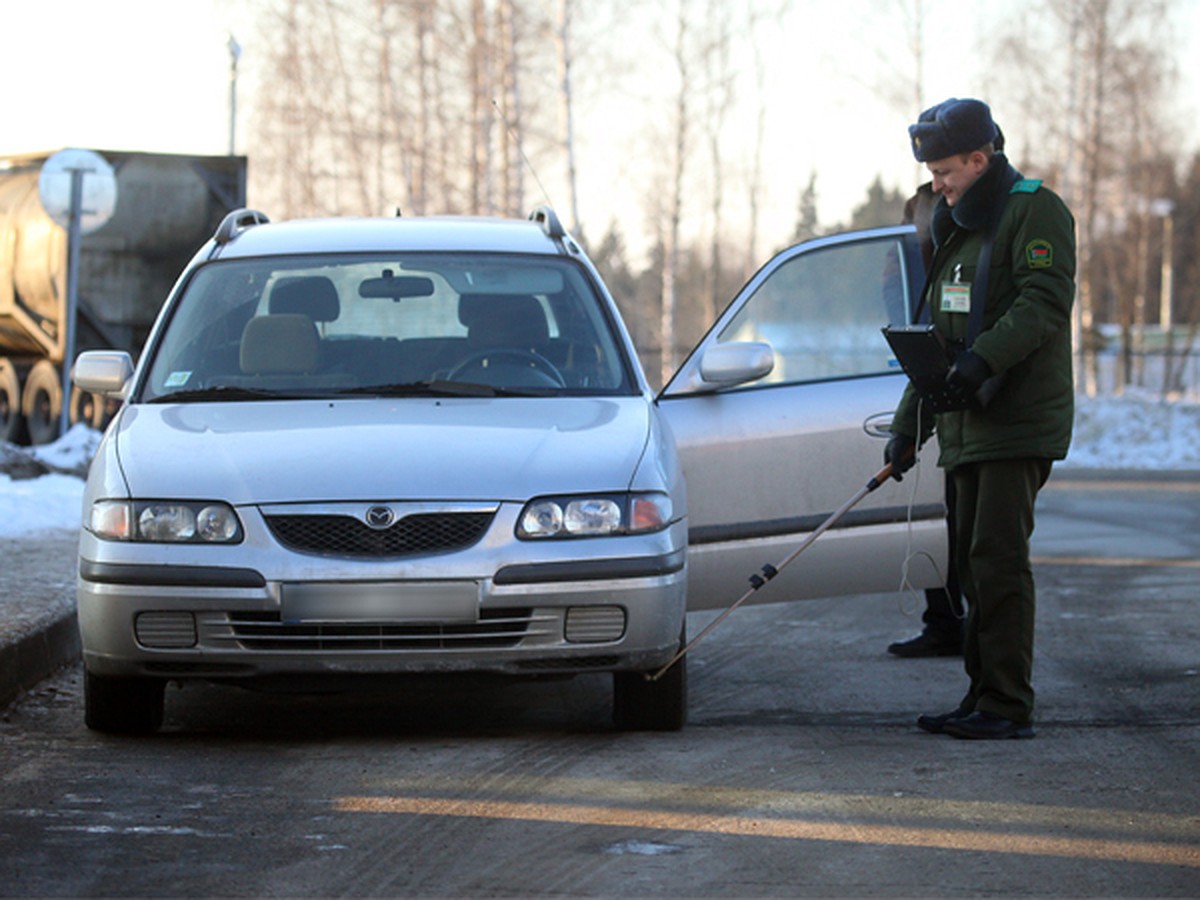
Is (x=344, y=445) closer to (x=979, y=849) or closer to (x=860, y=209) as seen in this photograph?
(x=979, y=849)

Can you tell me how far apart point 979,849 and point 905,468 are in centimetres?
196

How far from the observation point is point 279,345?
6.29m

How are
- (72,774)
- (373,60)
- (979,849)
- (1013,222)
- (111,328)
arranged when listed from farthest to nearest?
(373,60) → (111,328) → (1013,222) → (72,774) → (979,849)

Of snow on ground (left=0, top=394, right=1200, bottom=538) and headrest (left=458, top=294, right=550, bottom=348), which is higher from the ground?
headrest (left=458, top=294, right=550, bottom=348)

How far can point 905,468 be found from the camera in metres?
6.06

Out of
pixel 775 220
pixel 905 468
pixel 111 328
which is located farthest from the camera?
pixel 775 220

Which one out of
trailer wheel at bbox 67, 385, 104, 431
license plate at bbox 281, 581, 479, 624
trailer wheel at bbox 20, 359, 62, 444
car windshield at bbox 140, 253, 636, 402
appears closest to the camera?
license plate at bbox 281, 581, 479, 624

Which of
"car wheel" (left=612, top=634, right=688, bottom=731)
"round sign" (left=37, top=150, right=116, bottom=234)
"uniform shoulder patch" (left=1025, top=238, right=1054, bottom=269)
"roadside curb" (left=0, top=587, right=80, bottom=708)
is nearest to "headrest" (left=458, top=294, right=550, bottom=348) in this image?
"car wheel" (left=612, top=634, right=688, bottom=731)

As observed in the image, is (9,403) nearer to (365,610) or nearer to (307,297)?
(307,297)

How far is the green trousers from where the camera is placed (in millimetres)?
5738

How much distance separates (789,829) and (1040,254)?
2.04m

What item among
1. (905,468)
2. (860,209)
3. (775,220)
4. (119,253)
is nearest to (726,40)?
(775,220)

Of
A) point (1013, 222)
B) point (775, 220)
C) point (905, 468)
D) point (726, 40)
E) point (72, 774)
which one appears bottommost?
point (72, 774)

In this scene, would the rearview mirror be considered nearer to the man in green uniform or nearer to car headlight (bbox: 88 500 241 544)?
car headlight (bbox: 88 500 241 544)
